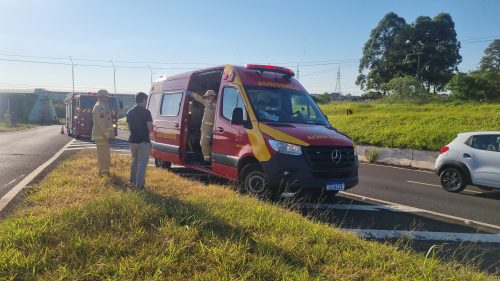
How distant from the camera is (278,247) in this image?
4.42 m

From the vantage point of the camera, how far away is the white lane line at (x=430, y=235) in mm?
5852

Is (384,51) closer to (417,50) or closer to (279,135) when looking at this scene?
(417,50)

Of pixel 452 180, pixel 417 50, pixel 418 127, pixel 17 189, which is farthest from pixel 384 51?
pixel 17 189

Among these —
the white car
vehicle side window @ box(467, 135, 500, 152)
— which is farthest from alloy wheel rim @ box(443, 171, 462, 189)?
vehicle side window @ box(467, 135, 500, 152)

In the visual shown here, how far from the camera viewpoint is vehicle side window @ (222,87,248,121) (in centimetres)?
828

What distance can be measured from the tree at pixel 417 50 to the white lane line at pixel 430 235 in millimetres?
52079

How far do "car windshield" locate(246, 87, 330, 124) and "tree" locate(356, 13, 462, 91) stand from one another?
1964 inches

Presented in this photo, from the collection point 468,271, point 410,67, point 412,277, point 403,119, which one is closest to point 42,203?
point 412,277

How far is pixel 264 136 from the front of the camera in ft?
24.3

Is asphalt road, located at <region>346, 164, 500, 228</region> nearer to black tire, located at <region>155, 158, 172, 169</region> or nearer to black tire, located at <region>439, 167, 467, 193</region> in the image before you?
black tire, located at <region>439, 167, 467, 193</region>

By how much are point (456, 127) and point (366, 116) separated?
20.8ft

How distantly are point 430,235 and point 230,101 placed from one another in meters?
4.39

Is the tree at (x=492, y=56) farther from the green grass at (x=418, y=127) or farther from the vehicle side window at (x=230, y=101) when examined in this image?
the vehicle side window at (x=230, y=101)

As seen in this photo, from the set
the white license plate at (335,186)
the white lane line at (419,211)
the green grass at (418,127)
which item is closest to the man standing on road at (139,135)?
the white license plate at (335,186)
